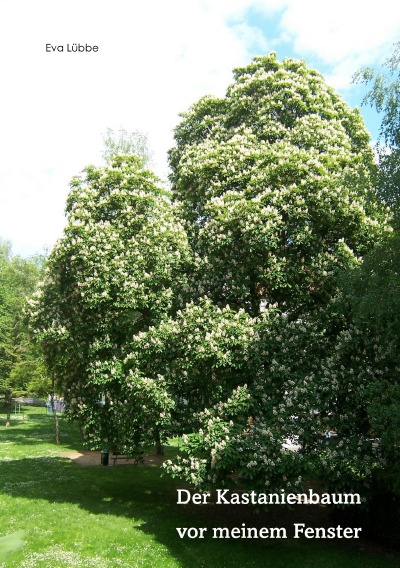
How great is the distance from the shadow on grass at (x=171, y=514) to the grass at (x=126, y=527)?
3 cm

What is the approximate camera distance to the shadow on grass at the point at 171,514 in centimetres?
1348

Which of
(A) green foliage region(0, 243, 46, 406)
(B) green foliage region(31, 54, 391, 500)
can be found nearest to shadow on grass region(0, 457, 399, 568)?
(B) green foliage region(31, 54, 391, 500)

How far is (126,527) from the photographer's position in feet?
51.7

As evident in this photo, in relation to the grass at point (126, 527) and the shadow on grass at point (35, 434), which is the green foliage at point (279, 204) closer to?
the grass at point (126, 527)

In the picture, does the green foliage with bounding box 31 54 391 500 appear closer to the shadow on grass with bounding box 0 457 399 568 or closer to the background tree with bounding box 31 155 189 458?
the background tree with bounding box 31 155 189 458

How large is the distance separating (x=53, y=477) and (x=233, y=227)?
1456 centimetres

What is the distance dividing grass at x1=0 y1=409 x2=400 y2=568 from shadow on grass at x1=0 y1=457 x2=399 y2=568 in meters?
0.03

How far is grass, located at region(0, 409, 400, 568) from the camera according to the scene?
13.2 metres

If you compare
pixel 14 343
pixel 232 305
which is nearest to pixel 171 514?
pixel 232 305

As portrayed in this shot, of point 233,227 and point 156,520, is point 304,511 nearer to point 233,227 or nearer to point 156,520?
point 156,520

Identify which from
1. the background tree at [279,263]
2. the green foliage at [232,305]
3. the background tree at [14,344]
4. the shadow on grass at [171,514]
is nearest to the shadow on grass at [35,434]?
the background tree at [14,344]

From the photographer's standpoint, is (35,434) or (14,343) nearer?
(35,434)

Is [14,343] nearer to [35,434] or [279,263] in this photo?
[35,434]

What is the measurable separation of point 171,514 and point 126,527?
2293 millimetres
